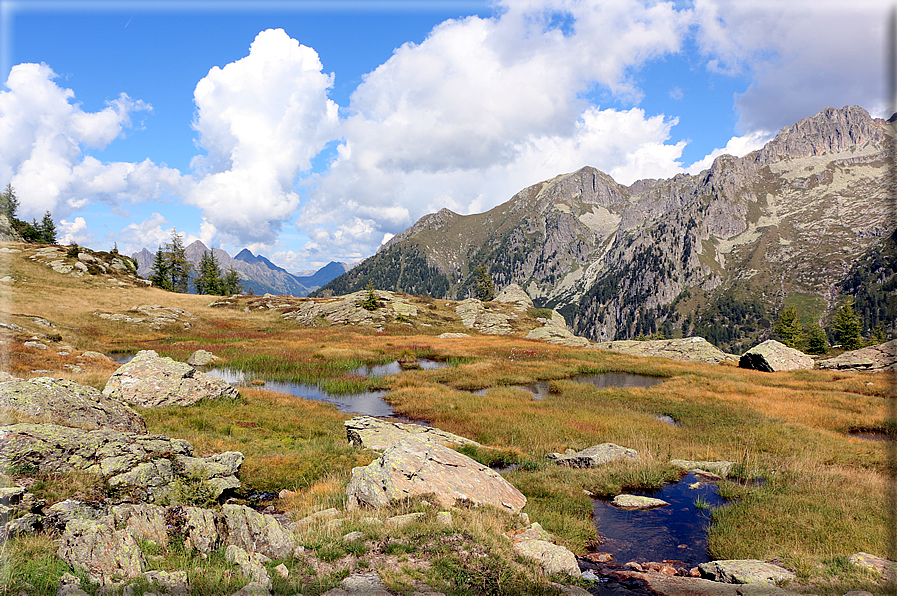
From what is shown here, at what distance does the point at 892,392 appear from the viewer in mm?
33875

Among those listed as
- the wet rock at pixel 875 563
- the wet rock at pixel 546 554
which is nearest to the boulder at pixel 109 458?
the wet rock at pixel 546 554

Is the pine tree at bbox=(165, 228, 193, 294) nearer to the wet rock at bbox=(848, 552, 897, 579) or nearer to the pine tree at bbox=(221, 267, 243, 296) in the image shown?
the pine tree at bbox=(221, 267, 243, 296)

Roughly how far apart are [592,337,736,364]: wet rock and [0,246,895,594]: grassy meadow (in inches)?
397

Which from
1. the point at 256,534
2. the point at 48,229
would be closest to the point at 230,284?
the point at 48,229

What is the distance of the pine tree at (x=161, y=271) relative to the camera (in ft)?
358

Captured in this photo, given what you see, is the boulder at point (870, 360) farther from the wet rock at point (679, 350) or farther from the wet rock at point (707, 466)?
the wet rock at point (707, 466)

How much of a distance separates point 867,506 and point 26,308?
272 ft

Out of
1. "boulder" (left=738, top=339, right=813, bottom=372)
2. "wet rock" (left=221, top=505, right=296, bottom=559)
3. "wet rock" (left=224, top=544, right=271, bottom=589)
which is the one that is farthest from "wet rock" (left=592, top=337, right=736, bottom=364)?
"wet rock" (left=224, top=544, right=271, bottom=589)

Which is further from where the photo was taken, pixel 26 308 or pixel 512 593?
pixel 26 308

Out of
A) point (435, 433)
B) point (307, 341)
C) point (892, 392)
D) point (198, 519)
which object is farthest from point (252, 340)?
point (892, 392)

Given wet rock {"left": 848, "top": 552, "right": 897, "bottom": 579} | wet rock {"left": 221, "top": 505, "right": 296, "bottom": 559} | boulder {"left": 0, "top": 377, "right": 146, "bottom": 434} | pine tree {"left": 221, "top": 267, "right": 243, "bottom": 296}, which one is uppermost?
pine tree {"left": 221, "top": 267, "right": 243, "bottom": 296}

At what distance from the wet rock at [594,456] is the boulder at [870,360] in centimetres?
5196

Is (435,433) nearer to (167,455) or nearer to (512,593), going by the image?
(167,455)

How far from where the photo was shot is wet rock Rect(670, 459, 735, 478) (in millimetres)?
16844
